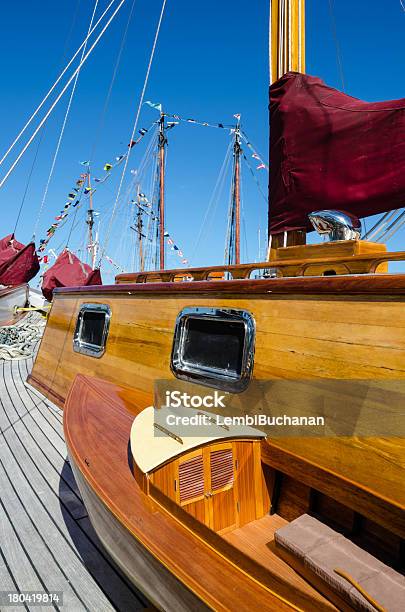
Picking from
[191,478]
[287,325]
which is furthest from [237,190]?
[191,478]

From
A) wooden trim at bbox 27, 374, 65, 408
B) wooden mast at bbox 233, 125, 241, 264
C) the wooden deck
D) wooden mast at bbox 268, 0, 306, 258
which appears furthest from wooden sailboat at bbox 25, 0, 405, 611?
wooden mast at bbox 233, 125, 241, 264

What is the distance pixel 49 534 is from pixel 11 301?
17662mm

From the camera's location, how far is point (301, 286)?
9.35ft

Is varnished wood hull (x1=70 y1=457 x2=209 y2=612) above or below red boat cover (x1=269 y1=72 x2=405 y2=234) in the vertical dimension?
below

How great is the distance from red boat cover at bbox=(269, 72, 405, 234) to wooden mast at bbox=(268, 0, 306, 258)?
1.50 feet

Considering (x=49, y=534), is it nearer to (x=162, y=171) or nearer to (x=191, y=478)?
(x=191, y=478)

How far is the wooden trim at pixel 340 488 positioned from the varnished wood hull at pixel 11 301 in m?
16.9

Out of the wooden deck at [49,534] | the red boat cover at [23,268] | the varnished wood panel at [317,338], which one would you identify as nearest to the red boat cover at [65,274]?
the red boat cover at [23,268]

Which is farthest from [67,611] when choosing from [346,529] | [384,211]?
[384,211]

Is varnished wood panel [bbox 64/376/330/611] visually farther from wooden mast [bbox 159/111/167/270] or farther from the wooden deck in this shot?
wooden mast [bbox 159/111/167/270]

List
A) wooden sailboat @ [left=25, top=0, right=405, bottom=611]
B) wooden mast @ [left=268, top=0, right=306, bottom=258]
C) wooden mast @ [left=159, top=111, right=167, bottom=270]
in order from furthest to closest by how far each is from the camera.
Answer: wooden mast @ [left=159, top=111, right=167, bottom=270] < wooden mast @ [left=268, top=0, right=306, bottom=258] < wooden sailboat @ [left=25, top=0, right=405, bottom=611]

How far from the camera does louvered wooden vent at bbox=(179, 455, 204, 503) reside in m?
2.73

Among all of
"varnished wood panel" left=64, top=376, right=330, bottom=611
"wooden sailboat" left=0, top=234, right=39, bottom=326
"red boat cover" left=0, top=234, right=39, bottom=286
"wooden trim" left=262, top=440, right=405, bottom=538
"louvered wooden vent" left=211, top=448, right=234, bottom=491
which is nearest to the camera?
"varnished wood panel" left=64, top=376, right=330, bottom=611

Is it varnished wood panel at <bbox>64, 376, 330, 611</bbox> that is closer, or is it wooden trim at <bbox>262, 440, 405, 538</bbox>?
varnished wood panel at <bbox>64, 376, 330, 611</bbox>
